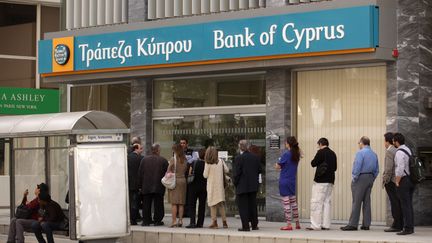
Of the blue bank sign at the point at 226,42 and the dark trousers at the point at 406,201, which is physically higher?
the blue bank sign at the point at 226,42

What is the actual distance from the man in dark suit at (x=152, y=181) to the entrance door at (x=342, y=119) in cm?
307

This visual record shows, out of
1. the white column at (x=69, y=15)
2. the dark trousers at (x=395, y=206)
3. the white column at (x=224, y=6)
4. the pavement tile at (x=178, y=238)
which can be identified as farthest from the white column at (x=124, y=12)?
the dark trousers at (x=395, y=206)

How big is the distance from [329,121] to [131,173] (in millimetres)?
4205

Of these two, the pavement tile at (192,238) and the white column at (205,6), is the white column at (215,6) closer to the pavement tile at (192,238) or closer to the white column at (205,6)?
the white column at (205,6)

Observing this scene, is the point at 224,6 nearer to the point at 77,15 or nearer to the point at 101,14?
the point at 101,14

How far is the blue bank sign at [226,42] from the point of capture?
19812 mm

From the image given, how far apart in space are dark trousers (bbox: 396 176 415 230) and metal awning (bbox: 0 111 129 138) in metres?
4.88

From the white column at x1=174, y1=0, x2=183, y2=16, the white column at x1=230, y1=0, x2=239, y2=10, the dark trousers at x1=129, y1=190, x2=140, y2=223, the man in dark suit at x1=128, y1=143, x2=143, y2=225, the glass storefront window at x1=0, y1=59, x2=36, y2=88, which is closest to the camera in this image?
the man in dark suit at x1=128, y1=143, x2=143, y2=225

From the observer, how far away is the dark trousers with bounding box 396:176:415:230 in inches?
692

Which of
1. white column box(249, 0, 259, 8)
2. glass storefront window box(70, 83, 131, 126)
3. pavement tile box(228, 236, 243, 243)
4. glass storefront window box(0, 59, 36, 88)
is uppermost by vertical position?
white column box(249, 0, 259, 8)

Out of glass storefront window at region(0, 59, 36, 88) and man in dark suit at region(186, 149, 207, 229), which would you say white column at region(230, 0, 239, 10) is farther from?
glass storefront window at region(0, 59, 36, 88)

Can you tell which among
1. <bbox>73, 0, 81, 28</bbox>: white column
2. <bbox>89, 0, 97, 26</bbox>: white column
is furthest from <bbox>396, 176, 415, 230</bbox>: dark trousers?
<bbox>73, 0, 81, 28</bbox>: white column

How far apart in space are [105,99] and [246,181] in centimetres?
782

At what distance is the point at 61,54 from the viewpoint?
25062 millimetres
